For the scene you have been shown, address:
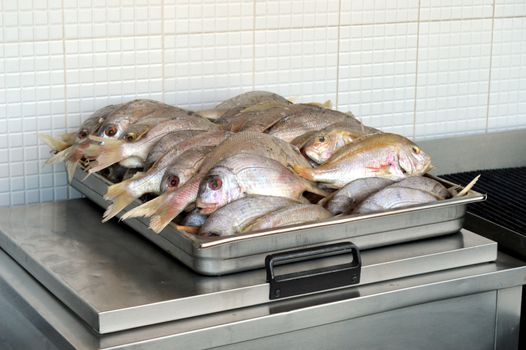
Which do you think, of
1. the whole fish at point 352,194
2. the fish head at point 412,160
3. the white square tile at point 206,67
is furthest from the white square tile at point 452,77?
the whole fish at point 352,194

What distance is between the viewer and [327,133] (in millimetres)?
1790

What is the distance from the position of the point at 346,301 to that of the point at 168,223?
304 millimetres

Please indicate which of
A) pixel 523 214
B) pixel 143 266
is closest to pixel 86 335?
pixel 143 266

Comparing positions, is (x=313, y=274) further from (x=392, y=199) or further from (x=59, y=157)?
(x=59, y=157)

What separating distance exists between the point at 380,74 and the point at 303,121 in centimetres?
65

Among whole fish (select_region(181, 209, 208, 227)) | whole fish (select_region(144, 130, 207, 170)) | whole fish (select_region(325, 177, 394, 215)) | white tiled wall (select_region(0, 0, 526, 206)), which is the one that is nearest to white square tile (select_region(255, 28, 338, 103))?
white tiled wall (select_region(0, 0, 526, 206))

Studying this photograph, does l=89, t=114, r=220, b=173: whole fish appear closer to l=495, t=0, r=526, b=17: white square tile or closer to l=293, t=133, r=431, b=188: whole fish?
l=293, t=133, r=431, b=188: whole fish

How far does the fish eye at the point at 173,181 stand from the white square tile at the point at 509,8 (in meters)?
1.27

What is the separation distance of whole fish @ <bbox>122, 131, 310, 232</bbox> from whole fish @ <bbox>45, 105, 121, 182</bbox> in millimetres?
259

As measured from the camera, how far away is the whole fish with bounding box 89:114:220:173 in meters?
1.77

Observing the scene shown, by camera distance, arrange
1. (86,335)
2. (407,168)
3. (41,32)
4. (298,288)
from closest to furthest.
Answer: (86,335), (298,288), (407,168), (41,32)

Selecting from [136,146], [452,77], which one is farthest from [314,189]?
[452,77]

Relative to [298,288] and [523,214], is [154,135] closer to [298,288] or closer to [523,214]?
[298,288]

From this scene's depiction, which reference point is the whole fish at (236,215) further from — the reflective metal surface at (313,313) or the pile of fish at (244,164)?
the reflective metal surface at (313,313)
